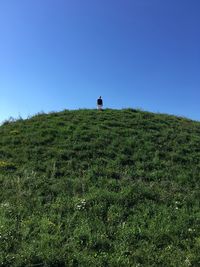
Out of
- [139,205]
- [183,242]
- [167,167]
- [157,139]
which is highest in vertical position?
[157,139]

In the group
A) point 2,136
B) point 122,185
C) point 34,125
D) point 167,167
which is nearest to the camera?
point 122,185

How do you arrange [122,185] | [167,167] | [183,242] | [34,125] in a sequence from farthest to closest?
[34,125] → [167,167] → [122,185] → [183,242]

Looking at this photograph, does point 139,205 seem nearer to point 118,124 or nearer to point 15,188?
point 15,188

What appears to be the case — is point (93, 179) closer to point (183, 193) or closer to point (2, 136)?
point (183, 193)

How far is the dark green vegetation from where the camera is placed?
419 inches

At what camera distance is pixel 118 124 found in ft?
81.2

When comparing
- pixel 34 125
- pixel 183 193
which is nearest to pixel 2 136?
pixel 34 125

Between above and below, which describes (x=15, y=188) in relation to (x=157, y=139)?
below

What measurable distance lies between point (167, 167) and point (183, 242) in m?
7.01

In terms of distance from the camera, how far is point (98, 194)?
14.1 metres

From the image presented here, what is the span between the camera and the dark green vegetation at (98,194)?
419 inches

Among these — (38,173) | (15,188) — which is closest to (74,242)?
(15,188)

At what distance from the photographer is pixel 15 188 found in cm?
1459

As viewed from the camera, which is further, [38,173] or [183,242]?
[38,173]
